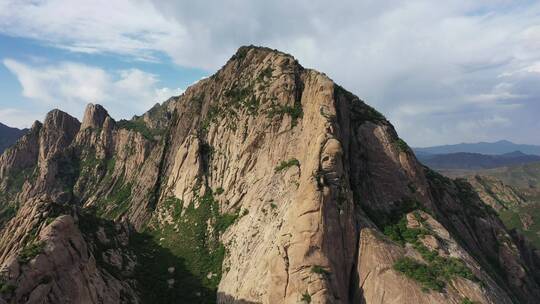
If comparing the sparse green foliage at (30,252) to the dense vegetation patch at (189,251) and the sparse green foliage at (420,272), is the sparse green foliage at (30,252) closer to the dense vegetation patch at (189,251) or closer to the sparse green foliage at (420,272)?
the dense vegetation patch at (189,251)

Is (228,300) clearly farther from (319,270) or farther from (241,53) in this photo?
(241,53)

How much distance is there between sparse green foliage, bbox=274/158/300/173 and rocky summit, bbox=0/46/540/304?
20 cm

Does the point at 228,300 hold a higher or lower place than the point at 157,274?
lower

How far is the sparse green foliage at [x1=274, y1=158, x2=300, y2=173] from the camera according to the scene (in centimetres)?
6494

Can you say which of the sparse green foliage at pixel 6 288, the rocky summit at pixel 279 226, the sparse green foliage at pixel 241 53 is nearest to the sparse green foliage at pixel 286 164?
the rocky summit at pixel 279 226

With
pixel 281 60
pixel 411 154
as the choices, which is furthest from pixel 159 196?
pixel 411 154

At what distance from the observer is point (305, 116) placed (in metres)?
69.8

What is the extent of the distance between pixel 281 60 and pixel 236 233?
117 ft

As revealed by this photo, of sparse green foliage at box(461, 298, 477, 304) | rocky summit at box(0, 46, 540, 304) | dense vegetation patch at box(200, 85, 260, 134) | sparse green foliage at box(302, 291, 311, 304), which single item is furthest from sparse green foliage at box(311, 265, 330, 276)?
dense vegetation patch at box(200, 85, 260, 134)

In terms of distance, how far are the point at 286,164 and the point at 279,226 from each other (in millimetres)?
12702

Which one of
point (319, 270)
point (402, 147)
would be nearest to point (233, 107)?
point (402, 147)

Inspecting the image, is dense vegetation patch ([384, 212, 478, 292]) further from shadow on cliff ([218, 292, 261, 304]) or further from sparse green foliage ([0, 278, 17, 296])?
sparse green foliage ([0, 278, 17, 296])

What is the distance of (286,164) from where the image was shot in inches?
2596

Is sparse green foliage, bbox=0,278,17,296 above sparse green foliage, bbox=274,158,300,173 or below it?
below
